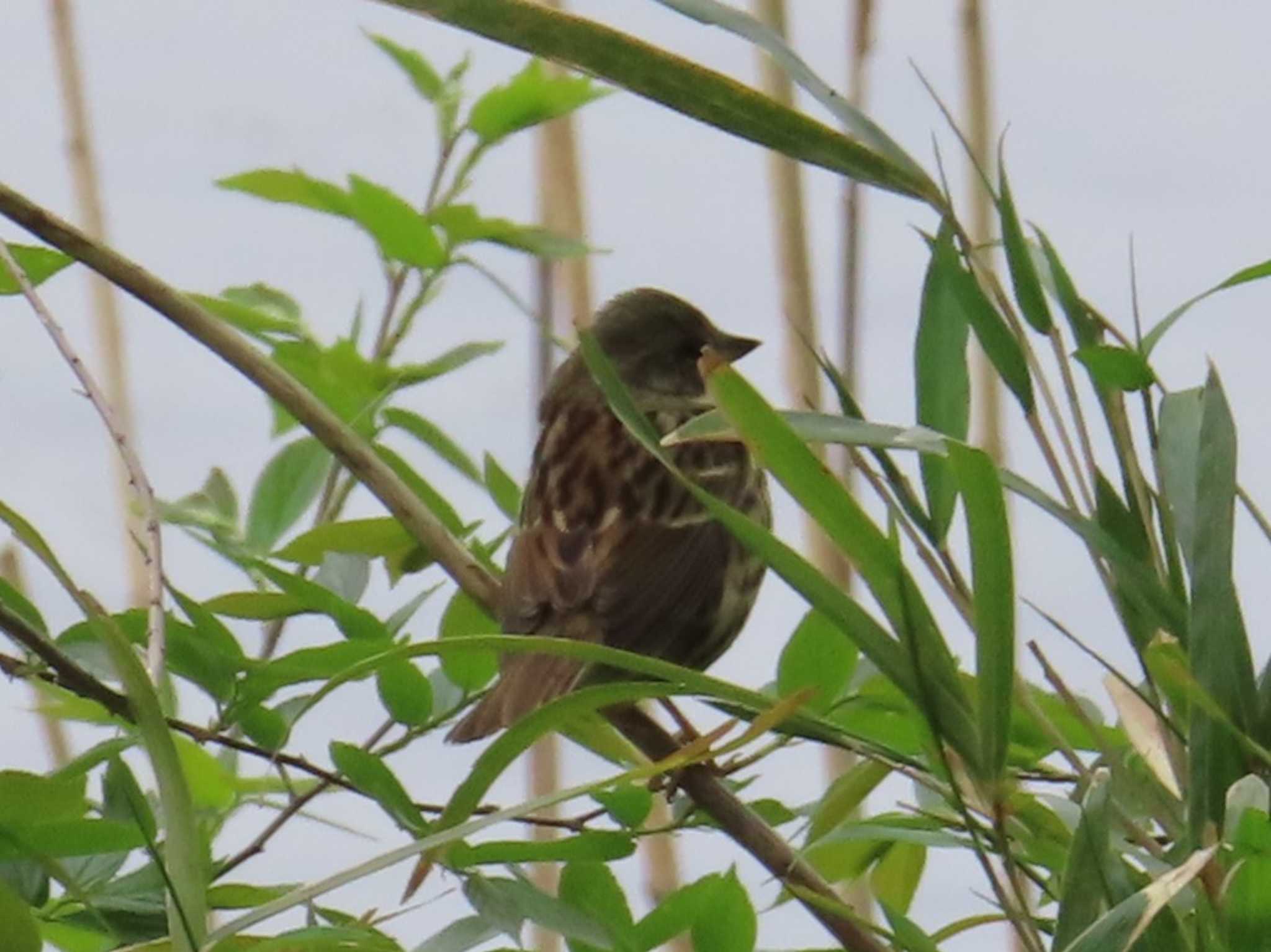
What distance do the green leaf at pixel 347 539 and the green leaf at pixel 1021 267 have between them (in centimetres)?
30

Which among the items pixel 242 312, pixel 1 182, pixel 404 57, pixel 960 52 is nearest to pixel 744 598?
pixel 960 52

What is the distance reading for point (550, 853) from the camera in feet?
2.28

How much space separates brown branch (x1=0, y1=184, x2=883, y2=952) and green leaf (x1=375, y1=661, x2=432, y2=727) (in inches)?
2.0

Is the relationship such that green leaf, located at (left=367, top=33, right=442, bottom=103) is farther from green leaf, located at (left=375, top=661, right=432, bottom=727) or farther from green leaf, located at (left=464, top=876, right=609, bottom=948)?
green leaf, located at (left=464, top=876, right=609, bottom=948)

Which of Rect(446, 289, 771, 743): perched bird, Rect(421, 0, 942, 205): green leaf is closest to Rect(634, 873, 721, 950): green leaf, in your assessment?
Rect(421, 0, 942, 205): green leaf

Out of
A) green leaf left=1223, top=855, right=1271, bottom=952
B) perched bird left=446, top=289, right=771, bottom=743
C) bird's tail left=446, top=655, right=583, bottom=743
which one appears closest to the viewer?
green leaf left=1223, top=855, right=1271, bottom=952

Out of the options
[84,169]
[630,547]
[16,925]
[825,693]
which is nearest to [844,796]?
[825,693]

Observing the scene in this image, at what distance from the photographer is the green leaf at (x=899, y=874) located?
0.86 metres

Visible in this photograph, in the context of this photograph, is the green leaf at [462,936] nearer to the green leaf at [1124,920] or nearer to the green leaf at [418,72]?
the green leaf at [1124,920]

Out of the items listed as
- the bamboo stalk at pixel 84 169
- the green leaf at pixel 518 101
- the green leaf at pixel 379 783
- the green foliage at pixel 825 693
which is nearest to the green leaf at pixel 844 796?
the green foliage at pixel 825 693

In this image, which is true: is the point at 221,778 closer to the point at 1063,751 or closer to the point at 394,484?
the point at 394,484

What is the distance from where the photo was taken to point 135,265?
0.74 m

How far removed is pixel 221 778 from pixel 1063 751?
335 millimetres

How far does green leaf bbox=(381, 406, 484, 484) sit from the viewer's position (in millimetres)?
972
